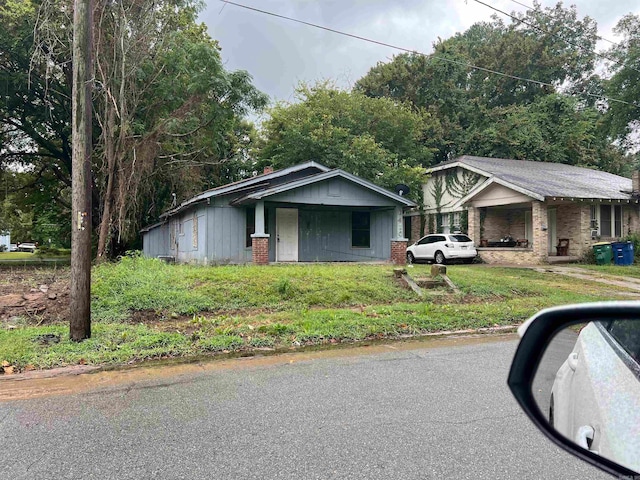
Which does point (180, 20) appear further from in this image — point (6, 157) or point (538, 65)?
point (538, 65)

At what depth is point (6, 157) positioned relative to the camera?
25.0m

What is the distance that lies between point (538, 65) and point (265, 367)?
40.9 metres

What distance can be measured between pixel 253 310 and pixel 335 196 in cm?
930

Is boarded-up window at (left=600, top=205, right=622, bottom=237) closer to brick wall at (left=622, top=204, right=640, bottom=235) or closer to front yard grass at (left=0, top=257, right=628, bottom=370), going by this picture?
brick wall at (left=622, top=204, right=640, bottom=235)

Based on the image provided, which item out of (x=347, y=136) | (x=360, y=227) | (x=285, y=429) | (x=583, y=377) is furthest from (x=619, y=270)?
(x=583, y=377)

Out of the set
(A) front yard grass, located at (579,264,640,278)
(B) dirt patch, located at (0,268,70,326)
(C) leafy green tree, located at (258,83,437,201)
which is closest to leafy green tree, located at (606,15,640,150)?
(A) front yard grass, located at (579,264,640,278)

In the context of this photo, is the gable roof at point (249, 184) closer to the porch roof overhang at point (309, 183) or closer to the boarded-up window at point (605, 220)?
the porch roof overhang at point (309, 183)

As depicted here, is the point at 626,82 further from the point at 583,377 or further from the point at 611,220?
the point at 583,377

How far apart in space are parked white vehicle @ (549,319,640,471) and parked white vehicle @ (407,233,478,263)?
1860 cm

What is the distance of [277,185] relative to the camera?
1652cm

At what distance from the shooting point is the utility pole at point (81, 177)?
251 inches

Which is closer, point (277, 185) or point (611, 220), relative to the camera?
point (277, 185)

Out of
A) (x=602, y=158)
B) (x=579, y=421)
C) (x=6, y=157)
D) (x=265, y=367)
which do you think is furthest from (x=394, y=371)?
→ (x=602, y=158)

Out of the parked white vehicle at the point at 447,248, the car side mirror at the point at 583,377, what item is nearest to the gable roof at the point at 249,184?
the parked white vehicle at the point at 447,248
